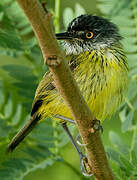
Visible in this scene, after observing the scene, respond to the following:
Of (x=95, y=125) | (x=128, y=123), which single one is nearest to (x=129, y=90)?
(x=128, y=123)

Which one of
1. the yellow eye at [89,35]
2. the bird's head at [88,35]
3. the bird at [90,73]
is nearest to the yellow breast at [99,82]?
the bird at [90,73]

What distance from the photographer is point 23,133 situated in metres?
3.42

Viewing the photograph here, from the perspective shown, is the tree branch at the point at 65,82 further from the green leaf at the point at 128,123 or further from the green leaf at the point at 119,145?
the green leaf at the point at 128,123

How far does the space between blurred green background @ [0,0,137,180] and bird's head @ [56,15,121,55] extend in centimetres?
14

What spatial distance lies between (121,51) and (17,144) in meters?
1.20

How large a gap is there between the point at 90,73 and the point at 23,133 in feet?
2.49

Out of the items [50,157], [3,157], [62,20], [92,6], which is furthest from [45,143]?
[92,6]

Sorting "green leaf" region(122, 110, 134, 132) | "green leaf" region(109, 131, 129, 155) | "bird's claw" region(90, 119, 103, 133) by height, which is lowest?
"green leaf" region(109, 131, 129, 155)

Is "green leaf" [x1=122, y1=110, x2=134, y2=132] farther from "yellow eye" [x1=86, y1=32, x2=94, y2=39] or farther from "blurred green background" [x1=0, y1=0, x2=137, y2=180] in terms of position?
"yellow eye" [x1=86, y1=32, x2=94, y2=39]

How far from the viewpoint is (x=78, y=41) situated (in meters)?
3.65

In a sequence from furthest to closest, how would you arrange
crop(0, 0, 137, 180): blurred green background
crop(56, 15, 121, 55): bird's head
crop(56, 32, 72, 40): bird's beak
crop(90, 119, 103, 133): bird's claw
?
1. crop(56, 15, 121, 55): bird's head
2. crop(56, 32, 72, 40): bird's beak
3. crop(0, 0, 137, 180): blurred green background
4. crop(90, 119, 103, 133): bird's claw

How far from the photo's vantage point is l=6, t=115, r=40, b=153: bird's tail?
3.29 m

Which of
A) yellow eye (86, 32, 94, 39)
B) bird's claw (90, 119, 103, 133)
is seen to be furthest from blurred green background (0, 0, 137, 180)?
bird's claw (90, 119, 103, 133)

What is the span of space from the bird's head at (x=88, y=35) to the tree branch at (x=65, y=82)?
4.37 feet
